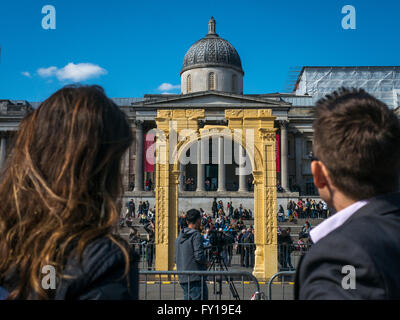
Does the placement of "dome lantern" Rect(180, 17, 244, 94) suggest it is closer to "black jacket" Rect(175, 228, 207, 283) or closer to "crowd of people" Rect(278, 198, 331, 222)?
"crowd of people" Rect(278, 198, 331, 222)

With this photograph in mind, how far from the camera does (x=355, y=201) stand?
5.36ft

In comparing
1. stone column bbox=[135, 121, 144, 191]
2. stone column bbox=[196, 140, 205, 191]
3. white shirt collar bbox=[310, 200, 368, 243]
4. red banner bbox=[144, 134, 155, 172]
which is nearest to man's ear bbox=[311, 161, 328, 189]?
white shirt collar bbox=[310, 200, 368, 243]

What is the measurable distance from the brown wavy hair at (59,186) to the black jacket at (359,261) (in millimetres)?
664

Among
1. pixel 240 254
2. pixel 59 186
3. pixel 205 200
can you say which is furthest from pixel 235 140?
pixel 205 200

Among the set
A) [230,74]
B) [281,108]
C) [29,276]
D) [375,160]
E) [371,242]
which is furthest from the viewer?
[230,74]

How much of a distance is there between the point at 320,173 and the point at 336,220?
208 mm

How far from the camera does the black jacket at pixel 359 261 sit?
134cm

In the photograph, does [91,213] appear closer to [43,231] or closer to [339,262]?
[43,231]

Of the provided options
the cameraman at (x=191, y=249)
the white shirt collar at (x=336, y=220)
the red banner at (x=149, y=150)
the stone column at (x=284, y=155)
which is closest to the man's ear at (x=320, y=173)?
the white shirt collar at (x=336, y=220)

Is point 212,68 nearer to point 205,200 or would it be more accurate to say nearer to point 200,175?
point 200,175

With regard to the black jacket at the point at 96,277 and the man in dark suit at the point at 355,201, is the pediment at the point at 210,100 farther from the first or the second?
the black jacket at the point at 96,277

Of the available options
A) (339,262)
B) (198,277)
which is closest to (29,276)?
(339,262)

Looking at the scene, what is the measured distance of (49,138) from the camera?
159cm

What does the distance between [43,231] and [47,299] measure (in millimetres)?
240
